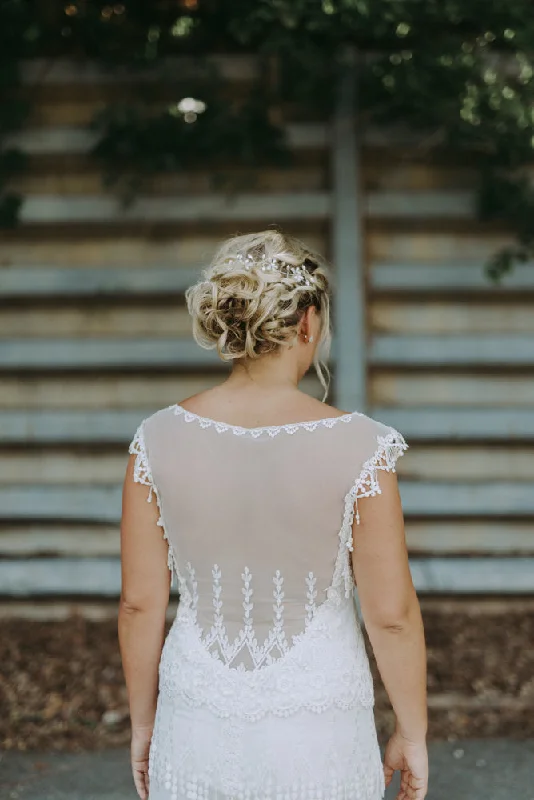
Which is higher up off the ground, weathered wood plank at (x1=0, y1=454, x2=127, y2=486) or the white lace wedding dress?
the white lace wedding dress

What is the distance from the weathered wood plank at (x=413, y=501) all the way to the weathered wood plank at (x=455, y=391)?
42 cm

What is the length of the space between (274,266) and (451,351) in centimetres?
307

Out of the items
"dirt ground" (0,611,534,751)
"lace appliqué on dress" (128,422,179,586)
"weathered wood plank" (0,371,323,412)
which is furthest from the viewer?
"weathered wood plank" (0,371,323,412)

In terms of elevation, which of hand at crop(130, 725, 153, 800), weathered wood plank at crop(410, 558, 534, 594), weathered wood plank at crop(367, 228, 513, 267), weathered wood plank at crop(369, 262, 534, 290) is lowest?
weathered wood plank at crop(410, 558, 534, 594)

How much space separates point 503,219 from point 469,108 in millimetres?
647

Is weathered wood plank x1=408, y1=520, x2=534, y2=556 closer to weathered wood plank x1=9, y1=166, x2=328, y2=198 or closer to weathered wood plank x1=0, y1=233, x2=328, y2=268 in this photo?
weathered wood plank x1=0, y1=233, x2=328, y2=268

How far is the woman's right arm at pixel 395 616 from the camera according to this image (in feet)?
5.48

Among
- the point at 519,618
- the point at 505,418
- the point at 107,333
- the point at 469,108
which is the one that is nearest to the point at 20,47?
the point at 107,333

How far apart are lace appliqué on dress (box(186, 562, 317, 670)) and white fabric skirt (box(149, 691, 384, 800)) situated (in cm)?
11

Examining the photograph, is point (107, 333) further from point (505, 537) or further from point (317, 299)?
point (317, 299)

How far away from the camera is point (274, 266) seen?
168 centimetres

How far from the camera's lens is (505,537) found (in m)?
4.66

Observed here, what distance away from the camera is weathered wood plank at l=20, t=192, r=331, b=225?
4520 mm

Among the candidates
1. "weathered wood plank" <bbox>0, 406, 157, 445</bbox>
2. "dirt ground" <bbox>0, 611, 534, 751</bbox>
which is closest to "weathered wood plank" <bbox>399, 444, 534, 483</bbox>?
"dirt ground" <bbox>0, 611, 534, 751</bbox>
